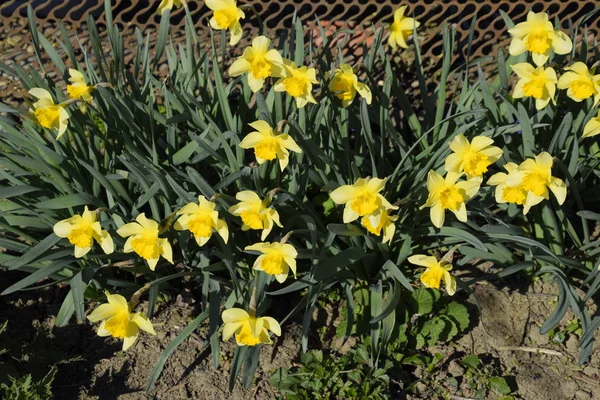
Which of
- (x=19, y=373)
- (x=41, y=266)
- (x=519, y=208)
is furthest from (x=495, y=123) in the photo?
(x=19, y=373)

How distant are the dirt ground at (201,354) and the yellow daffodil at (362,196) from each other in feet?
2.53

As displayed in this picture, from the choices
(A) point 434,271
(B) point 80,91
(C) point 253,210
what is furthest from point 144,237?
(A) point 434,271

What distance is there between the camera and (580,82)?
2.48m

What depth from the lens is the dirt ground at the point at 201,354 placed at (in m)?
2.59

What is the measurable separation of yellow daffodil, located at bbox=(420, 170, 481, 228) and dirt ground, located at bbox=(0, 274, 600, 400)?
0.59m

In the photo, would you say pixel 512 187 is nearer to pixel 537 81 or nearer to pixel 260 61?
pixel 537 81

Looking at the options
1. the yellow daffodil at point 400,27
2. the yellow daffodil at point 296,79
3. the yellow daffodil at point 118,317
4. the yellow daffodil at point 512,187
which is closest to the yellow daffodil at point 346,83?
the yellow daffodil at point 296,79

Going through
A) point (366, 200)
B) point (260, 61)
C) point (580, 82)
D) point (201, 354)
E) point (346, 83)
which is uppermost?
point (260, 61)

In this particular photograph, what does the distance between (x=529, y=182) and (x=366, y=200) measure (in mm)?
555

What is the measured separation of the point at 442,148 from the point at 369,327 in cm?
74

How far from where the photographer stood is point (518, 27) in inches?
98.4

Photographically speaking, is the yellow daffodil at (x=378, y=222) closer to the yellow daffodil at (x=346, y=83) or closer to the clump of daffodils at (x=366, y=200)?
the clump of daffodils at (x=366, y=200)

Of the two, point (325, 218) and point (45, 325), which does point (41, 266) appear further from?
point (325, 218)

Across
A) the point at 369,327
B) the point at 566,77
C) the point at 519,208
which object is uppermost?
the point at 566,77
